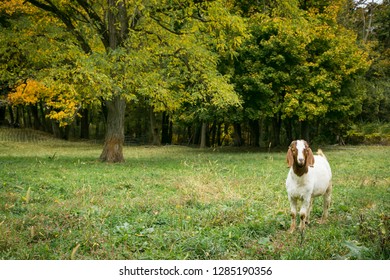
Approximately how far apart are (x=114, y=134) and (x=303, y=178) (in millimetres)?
15796

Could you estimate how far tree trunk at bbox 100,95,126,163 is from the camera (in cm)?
2142

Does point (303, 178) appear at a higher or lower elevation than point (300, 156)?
lower

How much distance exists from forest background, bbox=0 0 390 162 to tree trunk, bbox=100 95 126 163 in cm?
6

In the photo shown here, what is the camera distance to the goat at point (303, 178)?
22.0 ft

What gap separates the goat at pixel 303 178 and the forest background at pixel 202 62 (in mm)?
10898

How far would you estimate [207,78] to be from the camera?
20.9 meters

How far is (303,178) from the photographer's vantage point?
705 cm

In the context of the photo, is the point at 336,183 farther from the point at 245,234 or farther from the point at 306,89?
the point at 306,89

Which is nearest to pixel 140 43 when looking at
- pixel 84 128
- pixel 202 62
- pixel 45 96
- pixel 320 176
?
pixel 202 62

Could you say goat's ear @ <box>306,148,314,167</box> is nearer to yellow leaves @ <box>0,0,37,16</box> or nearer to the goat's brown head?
the goat's brown head

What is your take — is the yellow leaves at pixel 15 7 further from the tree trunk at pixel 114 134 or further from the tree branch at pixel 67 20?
the tree trunk at pixel 114 134

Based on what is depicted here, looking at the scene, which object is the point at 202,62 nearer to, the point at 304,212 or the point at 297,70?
the point at 297,70

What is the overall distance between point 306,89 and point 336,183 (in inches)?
746

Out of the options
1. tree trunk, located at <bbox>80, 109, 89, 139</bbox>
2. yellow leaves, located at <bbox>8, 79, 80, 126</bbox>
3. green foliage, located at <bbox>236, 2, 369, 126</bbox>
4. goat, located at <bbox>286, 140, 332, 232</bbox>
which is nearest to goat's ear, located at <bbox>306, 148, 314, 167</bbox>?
goat, located at <bbox>286, 140, 332, 232</bbox>
